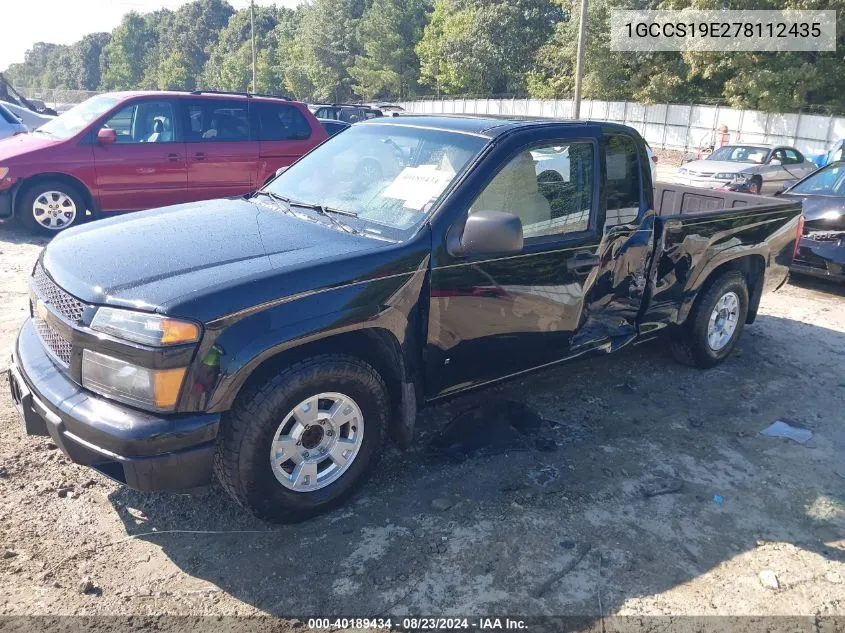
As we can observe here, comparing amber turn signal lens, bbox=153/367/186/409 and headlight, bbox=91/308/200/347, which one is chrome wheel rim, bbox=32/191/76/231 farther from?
amber turn signal lens, bbox=153/367/186/409

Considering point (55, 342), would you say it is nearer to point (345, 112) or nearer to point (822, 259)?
point (822, 259)

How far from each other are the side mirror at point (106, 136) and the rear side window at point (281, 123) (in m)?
1.93

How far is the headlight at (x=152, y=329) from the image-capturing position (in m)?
2.65

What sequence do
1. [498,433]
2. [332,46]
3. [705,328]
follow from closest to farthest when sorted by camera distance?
[498,433], [705,328], [332,46]

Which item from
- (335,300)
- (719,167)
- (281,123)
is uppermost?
(281,123)

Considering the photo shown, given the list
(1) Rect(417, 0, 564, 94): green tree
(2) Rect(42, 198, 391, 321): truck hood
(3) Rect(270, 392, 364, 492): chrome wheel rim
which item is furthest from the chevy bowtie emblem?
(1) Rect(417, 0, 564, 94): green tree

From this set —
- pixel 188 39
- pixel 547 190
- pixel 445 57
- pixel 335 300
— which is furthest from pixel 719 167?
pixel 188 39

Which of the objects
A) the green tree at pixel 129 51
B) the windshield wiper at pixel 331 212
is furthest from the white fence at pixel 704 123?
the green tree at pixel 129 51

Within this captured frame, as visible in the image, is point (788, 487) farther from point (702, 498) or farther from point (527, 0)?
point (527, 0)

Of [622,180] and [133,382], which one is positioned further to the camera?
[622,180]

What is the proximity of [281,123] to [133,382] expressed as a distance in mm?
7705

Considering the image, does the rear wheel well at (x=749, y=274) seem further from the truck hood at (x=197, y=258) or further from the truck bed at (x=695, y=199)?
the truck hood at (x=197, y=258)

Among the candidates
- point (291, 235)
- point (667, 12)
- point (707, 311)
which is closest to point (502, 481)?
point (291, 235)

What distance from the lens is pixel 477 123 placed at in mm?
3982
